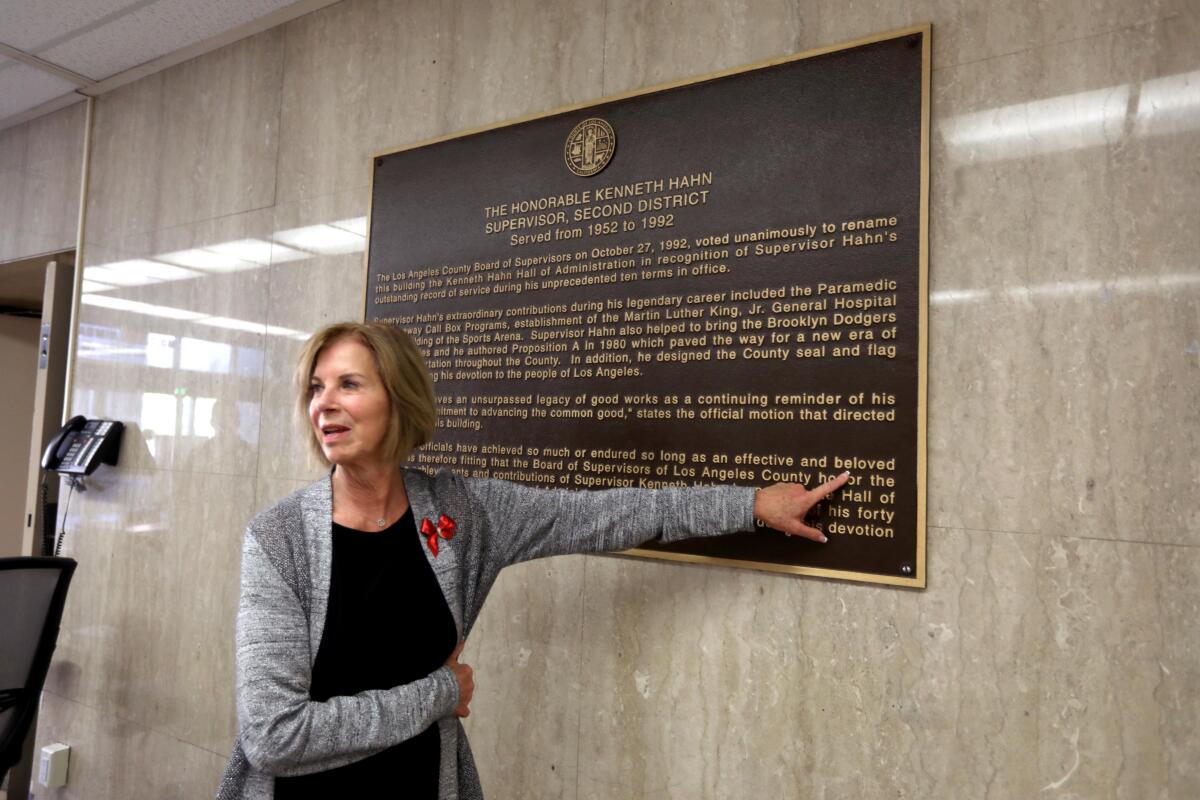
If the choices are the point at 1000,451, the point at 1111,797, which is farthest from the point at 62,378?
the point at 1111,797

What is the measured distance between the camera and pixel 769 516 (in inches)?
77.0

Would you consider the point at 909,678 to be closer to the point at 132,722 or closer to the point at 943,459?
the point at 943,459

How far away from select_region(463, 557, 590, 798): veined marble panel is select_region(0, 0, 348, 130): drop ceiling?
270cm

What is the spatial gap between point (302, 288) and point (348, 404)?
5.66 feet

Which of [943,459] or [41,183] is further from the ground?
[41,183]

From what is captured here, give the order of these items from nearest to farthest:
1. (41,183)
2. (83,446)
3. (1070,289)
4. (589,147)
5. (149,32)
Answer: (1070,289), (589,147), (149,32), (83,446), (41,183)

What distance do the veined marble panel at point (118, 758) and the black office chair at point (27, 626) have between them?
0.58m

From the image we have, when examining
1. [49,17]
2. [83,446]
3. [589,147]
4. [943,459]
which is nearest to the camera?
[943,459]

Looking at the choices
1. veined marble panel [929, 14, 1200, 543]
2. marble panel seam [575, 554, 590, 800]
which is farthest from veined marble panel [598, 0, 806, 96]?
marble panel seam [575, 554, 590, 800]

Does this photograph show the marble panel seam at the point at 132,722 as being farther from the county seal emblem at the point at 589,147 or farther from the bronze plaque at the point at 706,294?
the county seal emblem at the point at 589,147

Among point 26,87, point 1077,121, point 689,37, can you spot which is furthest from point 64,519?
point 1077,121

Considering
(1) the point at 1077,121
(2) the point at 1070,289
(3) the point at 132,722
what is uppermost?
(1) the point at 1077,121

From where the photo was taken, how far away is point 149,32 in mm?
3658

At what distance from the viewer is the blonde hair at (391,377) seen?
6.03 feet
